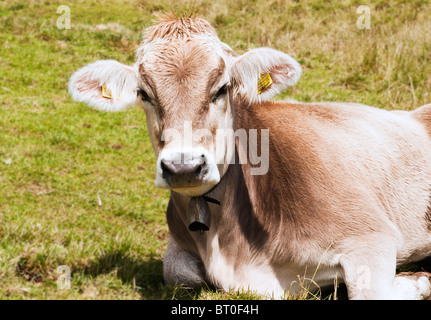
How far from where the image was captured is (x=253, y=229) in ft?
13.1

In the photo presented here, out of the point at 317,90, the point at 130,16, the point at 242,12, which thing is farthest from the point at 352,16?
the point at 130,16

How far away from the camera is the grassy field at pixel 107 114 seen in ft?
14.1

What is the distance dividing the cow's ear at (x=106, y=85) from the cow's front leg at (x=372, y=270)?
2077 mm

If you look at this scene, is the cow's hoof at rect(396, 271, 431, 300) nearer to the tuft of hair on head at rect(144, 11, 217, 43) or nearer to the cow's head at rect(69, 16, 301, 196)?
the cow's head at rect(69, 16, 301, 196)

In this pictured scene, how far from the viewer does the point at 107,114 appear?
855cm

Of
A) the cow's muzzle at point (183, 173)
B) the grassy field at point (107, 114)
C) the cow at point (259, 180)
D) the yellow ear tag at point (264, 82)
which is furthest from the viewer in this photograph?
the grassy field at point (107, 114)

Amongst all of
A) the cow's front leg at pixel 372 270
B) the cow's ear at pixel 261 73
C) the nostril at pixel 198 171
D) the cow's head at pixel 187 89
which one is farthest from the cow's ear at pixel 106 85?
the cow's front leg at pixel 372 270

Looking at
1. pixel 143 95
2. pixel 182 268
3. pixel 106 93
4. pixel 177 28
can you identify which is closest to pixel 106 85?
pixel 106 93

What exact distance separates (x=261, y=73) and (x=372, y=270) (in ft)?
5.66

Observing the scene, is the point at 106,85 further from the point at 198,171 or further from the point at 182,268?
the point at 182,268

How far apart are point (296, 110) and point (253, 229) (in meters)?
1.35

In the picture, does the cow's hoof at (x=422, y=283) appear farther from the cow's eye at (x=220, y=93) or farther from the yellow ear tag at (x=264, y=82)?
the cow's eye at (x=220, y=93)

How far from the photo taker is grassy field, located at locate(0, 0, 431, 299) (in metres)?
4.29

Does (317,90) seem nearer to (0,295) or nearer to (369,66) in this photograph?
(369,66)
